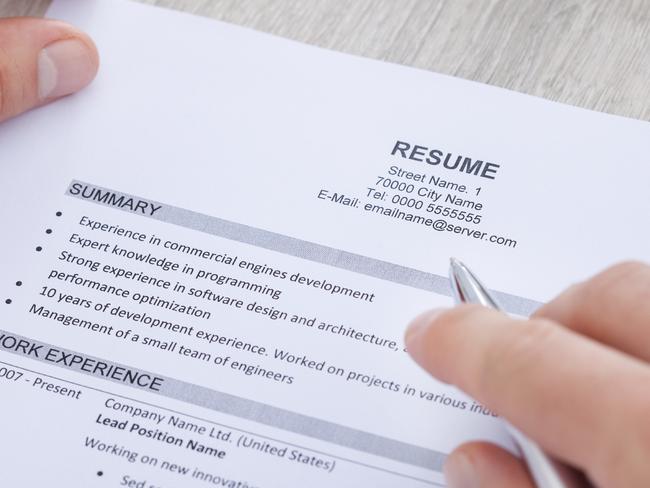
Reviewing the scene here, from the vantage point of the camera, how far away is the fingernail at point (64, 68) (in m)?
0.66

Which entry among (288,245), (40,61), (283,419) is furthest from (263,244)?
(40,61)

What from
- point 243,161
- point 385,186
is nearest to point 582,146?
point 385,186

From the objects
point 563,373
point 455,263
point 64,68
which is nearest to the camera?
point 563,373

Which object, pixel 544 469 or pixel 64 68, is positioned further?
pixel 64 68

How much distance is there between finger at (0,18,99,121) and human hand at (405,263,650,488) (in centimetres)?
35

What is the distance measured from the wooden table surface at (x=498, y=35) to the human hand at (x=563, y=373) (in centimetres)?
21

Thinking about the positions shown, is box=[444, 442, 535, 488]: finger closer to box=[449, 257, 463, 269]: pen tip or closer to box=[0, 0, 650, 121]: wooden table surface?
box=[449, 257, 463, 269]: pen tip

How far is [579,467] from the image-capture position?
0.42m

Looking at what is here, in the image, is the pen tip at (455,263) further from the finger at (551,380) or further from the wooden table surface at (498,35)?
the wooden table surface at (498,35)

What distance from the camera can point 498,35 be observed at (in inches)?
26.7

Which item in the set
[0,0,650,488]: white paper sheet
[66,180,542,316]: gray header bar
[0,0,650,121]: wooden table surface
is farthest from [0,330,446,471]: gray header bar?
[0,0,650,121]: wooden table surface

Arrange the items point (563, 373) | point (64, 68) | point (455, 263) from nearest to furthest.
Answer: point (563, 373) < point (455, 263) < point (64, 68)

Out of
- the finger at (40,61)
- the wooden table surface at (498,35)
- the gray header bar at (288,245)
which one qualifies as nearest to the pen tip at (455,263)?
the gray header bar at (288,245)

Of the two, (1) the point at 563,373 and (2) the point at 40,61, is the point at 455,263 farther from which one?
(2) the point at 40,61
